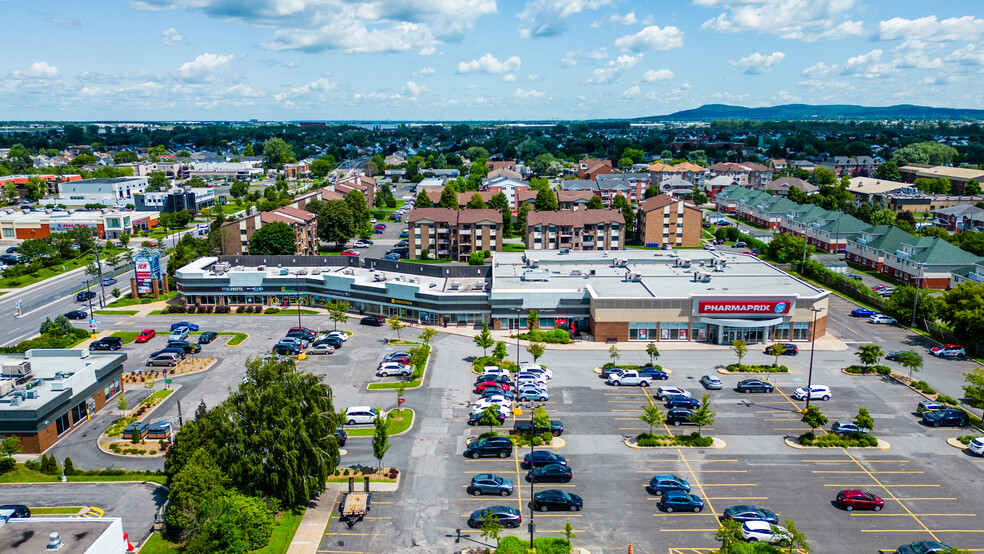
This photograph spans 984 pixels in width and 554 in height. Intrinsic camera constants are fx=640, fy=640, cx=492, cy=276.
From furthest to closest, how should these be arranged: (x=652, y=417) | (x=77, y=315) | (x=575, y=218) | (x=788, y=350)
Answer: (x=575, y=218), (x=77, y=315), (x=788, y=350), (x=652, y=417)

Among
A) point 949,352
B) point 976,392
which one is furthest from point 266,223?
point 976,392

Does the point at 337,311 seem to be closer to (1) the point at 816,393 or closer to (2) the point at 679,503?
(2) the point at 679,503

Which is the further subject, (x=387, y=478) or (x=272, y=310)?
(x=272, y=310)

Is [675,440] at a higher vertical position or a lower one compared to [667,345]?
lower

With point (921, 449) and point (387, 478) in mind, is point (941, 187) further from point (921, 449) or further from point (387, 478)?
point (387, 478)

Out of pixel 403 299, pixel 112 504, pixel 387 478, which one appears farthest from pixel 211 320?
pixel 387 478

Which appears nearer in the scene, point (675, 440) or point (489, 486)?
point (489, 486)
